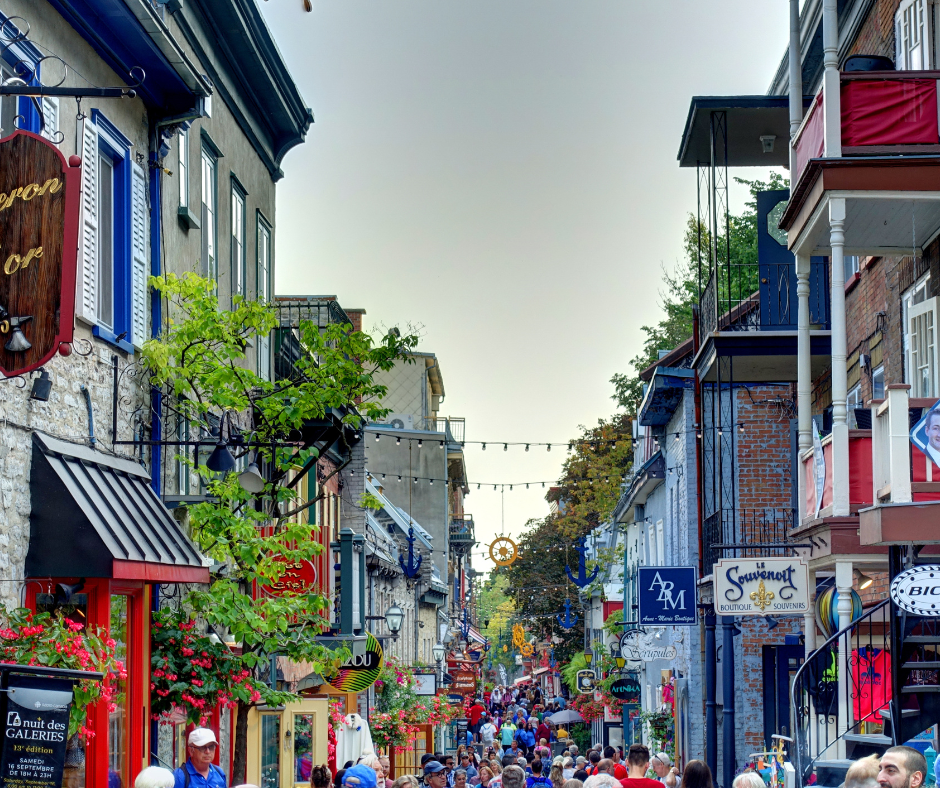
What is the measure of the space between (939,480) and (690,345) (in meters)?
15.6

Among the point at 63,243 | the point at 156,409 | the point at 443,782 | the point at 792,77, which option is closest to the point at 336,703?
the point at 443,782

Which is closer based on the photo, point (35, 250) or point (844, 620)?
point (35, 250)

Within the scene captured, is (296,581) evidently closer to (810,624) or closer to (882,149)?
(810,624)

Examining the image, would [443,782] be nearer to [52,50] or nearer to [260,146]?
[52,50]

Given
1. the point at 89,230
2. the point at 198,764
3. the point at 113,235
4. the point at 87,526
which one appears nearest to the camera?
the point at 87,526

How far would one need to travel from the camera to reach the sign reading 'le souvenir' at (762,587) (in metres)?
15.1

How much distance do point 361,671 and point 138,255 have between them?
36.0ft

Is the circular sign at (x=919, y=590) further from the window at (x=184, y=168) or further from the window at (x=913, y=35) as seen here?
the window at (x=184, y=168)

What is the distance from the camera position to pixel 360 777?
41.9 feet

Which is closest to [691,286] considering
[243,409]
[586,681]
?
[586,681]

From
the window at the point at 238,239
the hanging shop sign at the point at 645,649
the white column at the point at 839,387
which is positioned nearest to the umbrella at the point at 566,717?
the hanging shop sign at the point at 645,649

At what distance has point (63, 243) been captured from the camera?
24.4 feet

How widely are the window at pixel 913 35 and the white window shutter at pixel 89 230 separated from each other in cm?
865

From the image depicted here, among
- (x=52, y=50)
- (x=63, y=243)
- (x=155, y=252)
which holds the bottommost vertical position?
(x=63, y=243)
